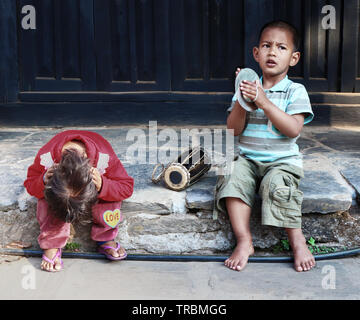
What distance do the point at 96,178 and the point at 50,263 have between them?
0.43 metres

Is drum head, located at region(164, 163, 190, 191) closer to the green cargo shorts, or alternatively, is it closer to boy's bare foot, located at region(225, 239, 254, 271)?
the green cargo shorts

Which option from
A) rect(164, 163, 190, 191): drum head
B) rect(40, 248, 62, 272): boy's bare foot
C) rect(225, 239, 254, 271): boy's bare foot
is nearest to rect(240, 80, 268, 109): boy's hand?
rect(164, 163, 190, 191): drum head

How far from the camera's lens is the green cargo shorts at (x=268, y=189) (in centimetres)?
230

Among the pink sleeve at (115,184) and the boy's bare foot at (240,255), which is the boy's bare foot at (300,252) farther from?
the pink sleeve at (115,184)

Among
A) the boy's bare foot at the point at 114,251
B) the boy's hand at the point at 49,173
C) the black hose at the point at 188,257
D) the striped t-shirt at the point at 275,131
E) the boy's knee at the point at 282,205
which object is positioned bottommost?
the black hose at the point at 188,257

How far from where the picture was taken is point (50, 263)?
7.37ft

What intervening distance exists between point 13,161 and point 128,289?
134 centimetres

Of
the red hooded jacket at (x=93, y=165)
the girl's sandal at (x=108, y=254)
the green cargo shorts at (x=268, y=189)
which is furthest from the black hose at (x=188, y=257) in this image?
the red hooded jacket at (x=93, y=165)

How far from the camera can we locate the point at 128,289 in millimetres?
2066

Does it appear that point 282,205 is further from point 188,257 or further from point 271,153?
point 188,257

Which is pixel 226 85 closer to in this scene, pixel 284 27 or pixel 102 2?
pixel 102 2

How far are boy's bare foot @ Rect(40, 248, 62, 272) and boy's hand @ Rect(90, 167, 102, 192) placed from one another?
1.15 feet

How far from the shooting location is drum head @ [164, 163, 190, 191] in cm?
254

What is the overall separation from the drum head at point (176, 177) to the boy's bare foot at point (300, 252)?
0.56 m
